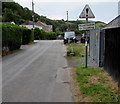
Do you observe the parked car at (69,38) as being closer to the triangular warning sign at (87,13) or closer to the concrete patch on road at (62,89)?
the triangular warning sign at (87,13)

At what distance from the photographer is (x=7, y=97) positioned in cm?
682

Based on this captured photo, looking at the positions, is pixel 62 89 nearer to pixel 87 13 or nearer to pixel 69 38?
pixel 87 13

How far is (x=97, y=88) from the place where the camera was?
7.37 m

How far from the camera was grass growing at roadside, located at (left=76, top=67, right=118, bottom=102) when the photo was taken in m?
6.38

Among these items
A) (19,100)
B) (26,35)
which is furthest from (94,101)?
(26,35)

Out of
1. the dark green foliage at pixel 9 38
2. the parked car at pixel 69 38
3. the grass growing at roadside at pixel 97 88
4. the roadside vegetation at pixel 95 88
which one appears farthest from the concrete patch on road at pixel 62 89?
the parked car at pixel 69 38

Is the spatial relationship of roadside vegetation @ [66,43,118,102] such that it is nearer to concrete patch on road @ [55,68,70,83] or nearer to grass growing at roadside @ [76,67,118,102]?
grass growing at roadside @ [76,67,118,102]

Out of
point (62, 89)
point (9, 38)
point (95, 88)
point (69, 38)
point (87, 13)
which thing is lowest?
point (62, 89)

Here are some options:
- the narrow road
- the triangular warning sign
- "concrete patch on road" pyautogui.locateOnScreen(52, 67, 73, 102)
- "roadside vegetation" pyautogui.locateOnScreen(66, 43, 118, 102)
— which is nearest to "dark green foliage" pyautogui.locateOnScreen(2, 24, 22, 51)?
the narrow road

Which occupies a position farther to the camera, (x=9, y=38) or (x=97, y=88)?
(x=9, y=38)

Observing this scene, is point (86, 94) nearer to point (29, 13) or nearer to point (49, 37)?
point (49, 37)

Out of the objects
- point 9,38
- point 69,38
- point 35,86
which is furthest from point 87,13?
point 69,38

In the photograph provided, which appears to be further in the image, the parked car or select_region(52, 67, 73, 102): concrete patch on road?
the parked car

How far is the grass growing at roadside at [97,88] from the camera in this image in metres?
6.38
